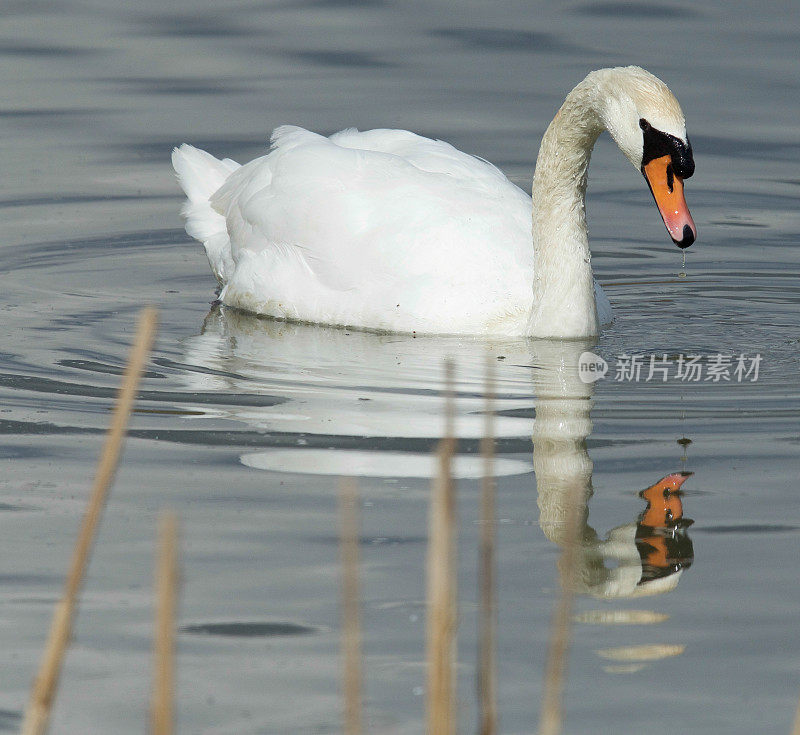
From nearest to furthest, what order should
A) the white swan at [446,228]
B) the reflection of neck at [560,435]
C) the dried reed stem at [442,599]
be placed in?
the dried reed stem at [442,599] < the reflection of neck at [560,435] < the white swan at [446,228]

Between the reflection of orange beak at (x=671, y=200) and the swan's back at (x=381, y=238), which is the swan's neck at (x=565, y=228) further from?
the reflection of orange beak at (x=671, y=200)

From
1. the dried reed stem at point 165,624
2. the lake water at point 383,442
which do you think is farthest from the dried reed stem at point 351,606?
the lake water at point 383,442

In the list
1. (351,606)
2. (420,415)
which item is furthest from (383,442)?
(351,606)

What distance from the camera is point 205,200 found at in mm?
9820

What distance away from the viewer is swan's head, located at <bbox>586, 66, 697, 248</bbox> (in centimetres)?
717

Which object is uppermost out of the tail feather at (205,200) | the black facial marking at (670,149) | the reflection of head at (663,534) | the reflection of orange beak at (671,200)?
the tail feather at (205,200)

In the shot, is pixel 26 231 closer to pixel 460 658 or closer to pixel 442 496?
pixel 460 658

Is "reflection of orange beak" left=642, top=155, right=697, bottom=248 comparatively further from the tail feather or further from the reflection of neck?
the tail feather

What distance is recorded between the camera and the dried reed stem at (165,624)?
7.07 ft

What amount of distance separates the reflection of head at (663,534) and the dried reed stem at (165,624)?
275cm

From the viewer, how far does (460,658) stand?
4.35 metres

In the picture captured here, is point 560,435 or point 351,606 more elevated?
point 560,435

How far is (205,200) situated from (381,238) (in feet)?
6.92

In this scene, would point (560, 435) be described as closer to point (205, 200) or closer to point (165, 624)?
point (205, 200)
